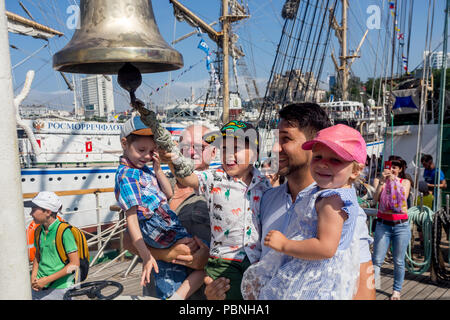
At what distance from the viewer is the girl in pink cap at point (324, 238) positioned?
4.66 feet

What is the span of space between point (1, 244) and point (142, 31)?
0.78 metres

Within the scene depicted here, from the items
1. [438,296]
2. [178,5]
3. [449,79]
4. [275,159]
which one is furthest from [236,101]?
[449,79]

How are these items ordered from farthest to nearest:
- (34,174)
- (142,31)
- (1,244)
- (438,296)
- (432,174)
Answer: (34,174) → (432,174) → (438,296) → (142,31) → (1,244)

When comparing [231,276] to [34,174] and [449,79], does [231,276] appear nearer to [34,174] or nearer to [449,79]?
[34,174]

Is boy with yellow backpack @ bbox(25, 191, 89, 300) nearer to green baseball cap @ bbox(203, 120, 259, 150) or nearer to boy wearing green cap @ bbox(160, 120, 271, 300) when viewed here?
boy wearing green cap @ bbox(160, 120, 271, 300)

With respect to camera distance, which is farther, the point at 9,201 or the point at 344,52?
the point at 344,52

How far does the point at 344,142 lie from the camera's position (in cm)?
150

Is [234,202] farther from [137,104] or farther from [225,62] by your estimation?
[225,62]

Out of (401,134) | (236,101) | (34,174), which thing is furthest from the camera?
(236,101)

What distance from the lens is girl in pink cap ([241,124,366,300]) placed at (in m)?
1.42

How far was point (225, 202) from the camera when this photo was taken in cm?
189

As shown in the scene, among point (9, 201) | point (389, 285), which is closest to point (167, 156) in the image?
point (9, 201)

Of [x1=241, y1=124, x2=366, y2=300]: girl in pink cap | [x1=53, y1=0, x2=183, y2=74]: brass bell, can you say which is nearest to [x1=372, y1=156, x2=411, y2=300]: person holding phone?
[x1=241, y1=124, x2=366, y2=300]: girl in pink cap

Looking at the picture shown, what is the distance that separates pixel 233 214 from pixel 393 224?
3048mm
